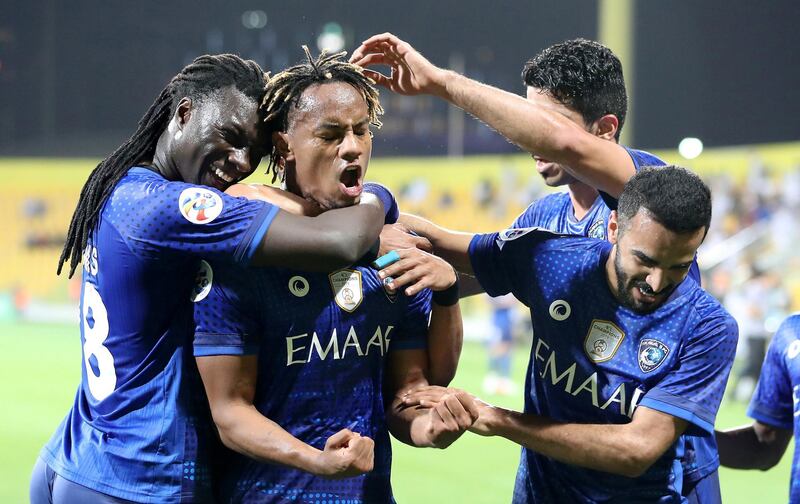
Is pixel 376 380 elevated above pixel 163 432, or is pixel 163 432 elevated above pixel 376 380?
pixel 376 380

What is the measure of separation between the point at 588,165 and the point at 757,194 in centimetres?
1076

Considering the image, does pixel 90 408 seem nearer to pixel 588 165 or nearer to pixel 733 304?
pixel 588 165

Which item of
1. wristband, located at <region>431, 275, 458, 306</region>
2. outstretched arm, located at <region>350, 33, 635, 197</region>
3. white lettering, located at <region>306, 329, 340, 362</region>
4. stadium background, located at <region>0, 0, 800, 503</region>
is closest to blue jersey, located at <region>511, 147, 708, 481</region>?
outstretched arm, located at <region>350, 33, 635, 197</region>

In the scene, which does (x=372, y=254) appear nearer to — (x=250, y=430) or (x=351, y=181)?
(x=351, y=181)

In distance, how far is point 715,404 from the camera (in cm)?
274

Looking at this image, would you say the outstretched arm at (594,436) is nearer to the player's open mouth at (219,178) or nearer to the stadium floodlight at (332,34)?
the player's open mouth at (219,178)

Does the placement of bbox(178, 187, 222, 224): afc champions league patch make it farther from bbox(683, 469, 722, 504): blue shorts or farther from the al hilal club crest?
bbox(683, 469, 722, 504): blue shorts

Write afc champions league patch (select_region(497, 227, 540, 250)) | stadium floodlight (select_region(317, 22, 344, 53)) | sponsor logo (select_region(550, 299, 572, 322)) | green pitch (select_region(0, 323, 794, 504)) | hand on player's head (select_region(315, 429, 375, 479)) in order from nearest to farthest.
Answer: hand on player's head (select_region(315, 429, 375, 479))
sponsor logo (select_region(550, 299, 572, 322))
afc champions league patch (select_region(497, 227, 540, 250))
green pitch (select_region(0, 323, 794, 504))
stadium floodlight (select_region(317, 22, 344, 53))

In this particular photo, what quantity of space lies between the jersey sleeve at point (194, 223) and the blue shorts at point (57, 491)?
2.11ft

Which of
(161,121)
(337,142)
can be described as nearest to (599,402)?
(337,142)

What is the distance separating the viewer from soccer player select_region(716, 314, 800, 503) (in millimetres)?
3260

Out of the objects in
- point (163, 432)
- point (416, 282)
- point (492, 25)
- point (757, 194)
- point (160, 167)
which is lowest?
point (163, 432)

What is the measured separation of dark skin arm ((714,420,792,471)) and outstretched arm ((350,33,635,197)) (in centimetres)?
113

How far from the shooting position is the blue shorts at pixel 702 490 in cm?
313
